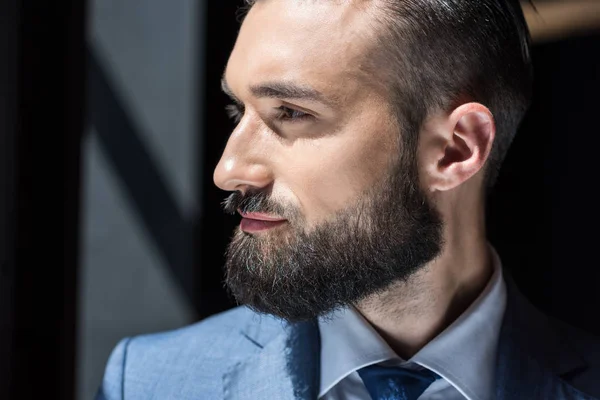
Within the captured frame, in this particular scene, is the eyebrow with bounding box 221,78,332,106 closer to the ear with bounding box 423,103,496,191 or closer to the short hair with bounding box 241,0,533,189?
the short hair with bounding box 241,0,533,189

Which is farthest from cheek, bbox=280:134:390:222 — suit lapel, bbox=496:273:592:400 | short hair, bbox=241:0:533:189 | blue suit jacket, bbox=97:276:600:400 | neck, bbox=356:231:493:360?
suit lapel, bbox=496:273:592:400

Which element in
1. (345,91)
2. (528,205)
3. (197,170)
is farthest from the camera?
(528,205)

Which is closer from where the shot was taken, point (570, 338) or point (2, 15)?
point (570, 338)

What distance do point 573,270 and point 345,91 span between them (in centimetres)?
134

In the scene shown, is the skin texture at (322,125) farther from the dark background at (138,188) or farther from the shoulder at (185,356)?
the dark background at (138,188)

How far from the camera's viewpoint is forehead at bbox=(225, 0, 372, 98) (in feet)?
4.83

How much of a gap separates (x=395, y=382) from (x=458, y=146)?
1.89 ft

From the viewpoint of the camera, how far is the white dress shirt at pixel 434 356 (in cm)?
161

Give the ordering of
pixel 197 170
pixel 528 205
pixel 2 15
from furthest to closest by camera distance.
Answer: pixel 528 205 → pixel 197 170 → pixel 2 15

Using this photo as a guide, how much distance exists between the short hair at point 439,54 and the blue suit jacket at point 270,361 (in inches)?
21.3

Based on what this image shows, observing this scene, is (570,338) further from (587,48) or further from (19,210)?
(19,210)

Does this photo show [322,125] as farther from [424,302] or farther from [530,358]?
[530,358]

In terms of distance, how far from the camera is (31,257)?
2307 millimetres

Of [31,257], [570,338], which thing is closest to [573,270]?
[570,338]
